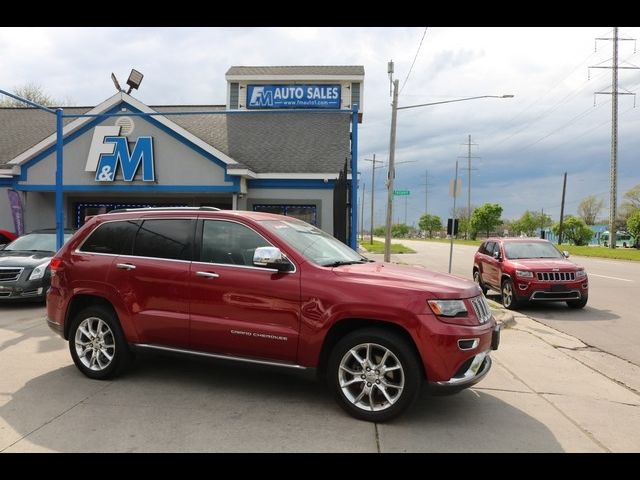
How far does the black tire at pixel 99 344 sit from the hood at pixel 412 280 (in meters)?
2.41

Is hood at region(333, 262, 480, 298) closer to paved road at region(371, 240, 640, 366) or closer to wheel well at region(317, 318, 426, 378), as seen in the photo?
wheel well at region(317, 318, 426, 378)

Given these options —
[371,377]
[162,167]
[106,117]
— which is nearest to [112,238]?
[371,377]

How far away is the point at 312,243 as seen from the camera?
4785 mm

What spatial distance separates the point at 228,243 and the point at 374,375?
1846mm

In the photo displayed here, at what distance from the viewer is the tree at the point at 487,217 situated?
87.8 metres

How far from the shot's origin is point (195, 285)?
4.51 meters

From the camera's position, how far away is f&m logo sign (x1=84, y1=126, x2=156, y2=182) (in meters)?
15.6

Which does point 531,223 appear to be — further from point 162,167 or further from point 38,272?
point 38,272

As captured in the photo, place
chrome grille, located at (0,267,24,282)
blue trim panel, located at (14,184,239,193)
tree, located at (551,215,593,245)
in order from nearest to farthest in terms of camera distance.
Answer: chrome grille, located at (0,267,24,282)
blue trim panel, located at (14,184,239,193)
tree, located at (551,215,593,245)

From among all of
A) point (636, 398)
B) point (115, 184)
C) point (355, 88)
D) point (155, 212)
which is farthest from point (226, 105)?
point (636, 398)

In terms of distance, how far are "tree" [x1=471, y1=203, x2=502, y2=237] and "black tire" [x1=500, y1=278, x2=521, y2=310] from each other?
81.3m

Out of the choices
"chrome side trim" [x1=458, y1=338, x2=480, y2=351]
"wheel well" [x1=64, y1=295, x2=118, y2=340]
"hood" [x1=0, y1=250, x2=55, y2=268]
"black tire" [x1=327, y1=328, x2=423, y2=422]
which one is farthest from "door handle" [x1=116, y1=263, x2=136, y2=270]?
"hood" [x1=0, y1=250, x2=55, y2=268]

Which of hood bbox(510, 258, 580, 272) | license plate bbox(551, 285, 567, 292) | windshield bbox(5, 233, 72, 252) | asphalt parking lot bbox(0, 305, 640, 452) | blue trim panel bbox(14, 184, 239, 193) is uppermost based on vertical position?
blue trim panel bbox(14, 184, 239, 193)
